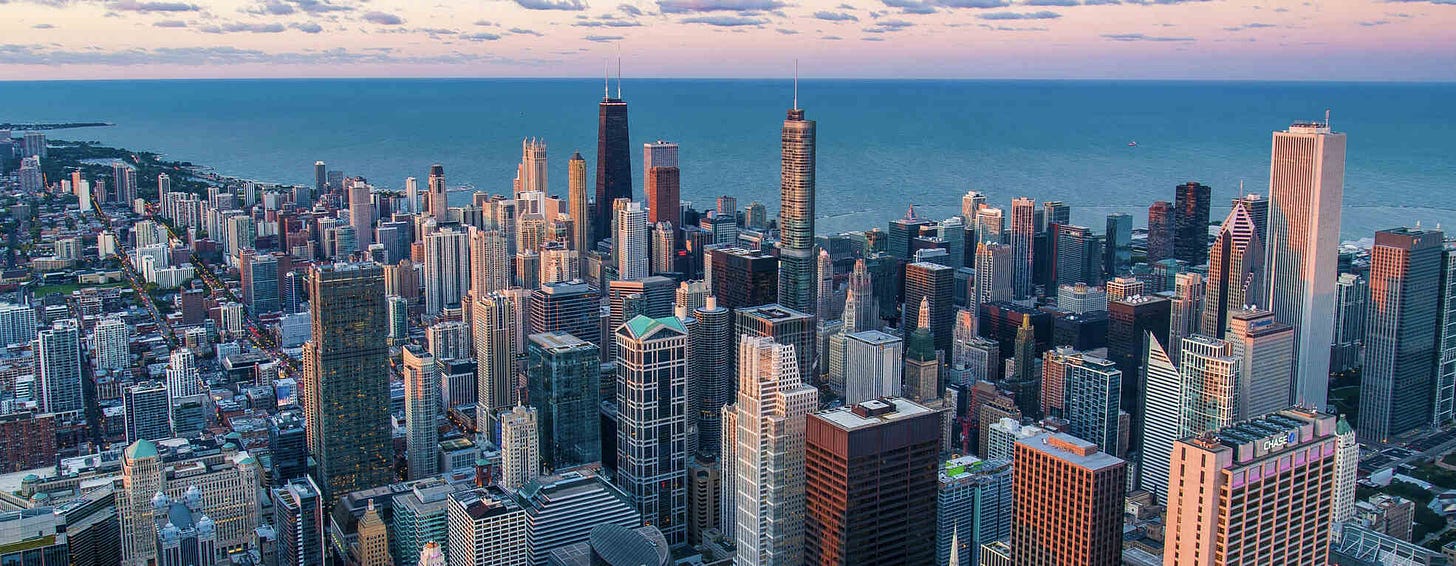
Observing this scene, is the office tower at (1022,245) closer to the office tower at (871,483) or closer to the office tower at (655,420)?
the office tower at (655,420)

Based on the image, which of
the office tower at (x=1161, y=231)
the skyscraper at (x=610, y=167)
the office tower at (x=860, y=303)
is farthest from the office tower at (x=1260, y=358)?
the skyscraper at (x=610, y=167)

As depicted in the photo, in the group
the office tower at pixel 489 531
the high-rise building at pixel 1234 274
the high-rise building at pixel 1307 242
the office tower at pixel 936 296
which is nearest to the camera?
the office tower at pixel 489 531

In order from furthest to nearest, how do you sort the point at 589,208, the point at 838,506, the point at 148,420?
the point at 589,208, the point at 148,420, the point at 838,506

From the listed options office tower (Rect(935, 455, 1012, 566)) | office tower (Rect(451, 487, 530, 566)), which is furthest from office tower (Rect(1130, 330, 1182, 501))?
office tower (Rect(451, 487, 530, 566))

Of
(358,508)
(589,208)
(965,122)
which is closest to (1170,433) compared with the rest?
(358,508)

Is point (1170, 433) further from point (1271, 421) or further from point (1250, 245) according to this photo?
point (1271, 421)
